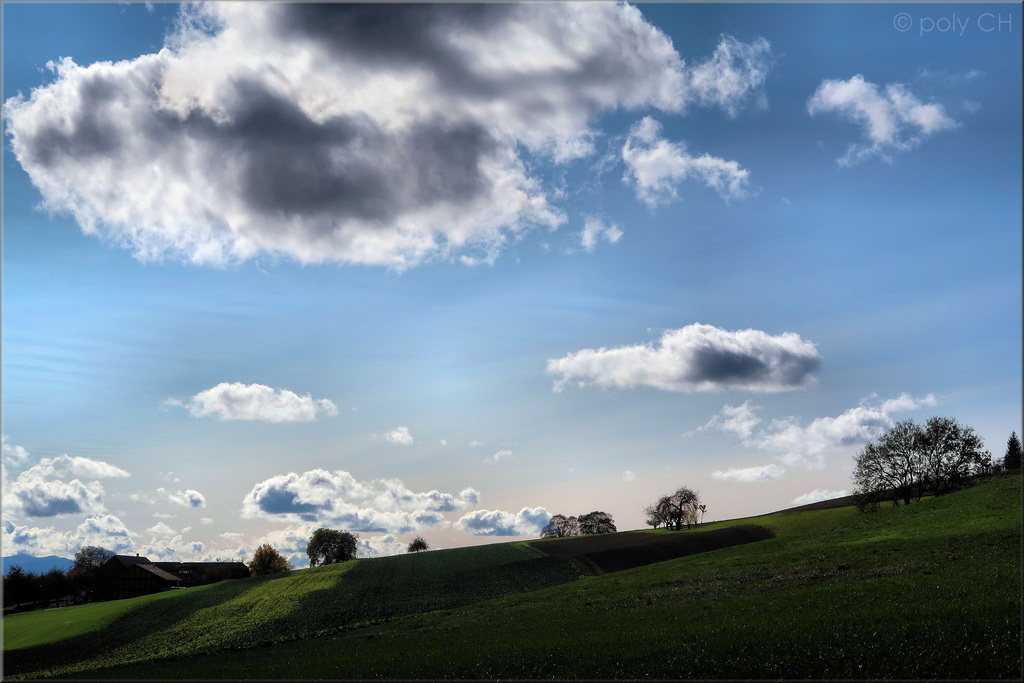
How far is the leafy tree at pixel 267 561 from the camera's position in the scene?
157m

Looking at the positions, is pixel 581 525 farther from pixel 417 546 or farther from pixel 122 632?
pixel 122 632

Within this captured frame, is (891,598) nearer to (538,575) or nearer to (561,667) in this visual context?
(561,667)

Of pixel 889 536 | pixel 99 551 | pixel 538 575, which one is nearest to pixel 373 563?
pixel 538 575

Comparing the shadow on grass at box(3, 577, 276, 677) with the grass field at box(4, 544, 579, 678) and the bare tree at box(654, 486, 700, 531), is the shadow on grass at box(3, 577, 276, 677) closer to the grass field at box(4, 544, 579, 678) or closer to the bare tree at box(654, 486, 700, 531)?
the grass field at box(4, 544, 579, 678)

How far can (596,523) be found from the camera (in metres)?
171

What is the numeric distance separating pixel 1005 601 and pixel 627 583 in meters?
30.4

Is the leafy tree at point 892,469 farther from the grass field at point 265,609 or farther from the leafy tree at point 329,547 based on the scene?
the leafy tree at point 329,547

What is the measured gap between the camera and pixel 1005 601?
2192 cm

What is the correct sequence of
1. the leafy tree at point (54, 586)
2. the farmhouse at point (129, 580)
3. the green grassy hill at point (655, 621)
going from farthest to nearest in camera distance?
1. the farmhouse at point (129, 580)
2. the leafy tree at point (54, 586)
3. the green grassy hill at point (655, 621)

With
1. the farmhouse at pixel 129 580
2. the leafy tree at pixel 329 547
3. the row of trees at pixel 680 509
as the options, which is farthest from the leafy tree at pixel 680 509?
the farmhouse at pixel 129 580

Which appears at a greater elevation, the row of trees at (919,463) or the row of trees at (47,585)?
the row of trees at (919,463)

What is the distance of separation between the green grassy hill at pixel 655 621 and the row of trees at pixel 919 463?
24.9m

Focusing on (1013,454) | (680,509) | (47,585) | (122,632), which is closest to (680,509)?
(680,509)

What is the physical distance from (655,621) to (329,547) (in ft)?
419
